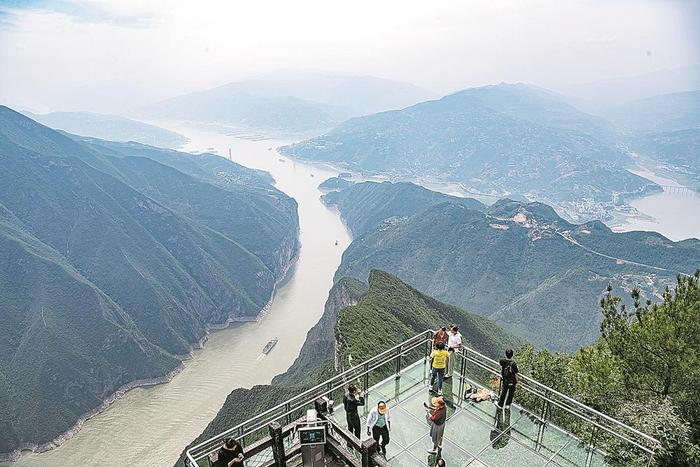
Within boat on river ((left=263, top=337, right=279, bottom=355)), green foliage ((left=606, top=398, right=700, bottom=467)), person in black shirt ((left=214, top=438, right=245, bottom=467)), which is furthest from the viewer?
boat on river ((left=263, top=337, right=279, bottom=355))

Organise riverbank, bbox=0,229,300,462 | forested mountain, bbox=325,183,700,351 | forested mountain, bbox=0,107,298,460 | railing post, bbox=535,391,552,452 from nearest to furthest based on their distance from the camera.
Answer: railing post, bbox=535,391,552,452 → riverbank, bbox=0,229,300,462 → forested mountain, bbox=0,107,298,460 → forested mountain, bbox=325,183,700,351

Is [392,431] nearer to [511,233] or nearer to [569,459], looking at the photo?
[569,459]

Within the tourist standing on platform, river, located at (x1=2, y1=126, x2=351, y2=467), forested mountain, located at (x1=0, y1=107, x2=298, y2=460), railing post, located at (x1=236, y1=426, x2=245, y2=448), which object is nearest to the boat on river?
river, located at (x1=2, y1=126, x2=351, y2=467)

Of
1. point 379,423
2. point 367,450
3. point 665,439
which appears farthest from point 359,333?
point 367,450

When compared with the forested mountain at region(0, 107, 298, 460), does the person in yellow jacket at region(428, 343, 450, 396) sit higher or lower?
higher

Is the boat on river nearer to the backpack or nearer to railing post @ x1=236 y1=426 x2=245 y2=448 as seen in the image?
railing post @ x1=236 y1=426 x2=245 y2=448

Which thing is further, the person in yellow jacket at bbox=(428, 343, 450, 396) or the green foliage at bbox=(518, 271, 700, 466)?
the person in yellow jacket at bbox=(428, 343, 450, 396)

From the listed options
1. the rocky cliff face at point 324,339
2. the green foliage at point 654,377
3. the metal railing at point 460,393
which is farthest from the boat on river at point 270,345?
the metal railing at point 460,393

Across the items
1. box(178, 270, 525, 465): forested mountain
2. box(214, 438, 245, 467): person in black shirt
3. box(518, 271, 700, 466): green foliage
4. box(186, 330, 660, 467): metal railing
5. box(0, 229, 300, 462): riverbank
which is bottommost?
box(0, 229, 300, 462): riverbank
